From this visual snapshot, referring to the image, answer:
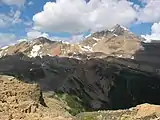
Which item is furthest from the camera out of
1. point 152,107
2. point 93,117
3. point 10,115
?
point 93,117

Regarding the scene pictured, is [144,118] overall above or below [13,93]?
below

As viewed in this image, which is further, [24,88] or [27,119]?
[24,88]

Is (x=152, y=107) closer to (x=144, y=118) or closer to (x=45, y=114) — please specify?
(x=144, y=118)

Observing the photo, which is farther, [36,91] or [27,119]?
[36,91]

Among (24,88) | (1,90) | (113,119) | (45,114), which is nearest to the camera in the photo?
(45,114)

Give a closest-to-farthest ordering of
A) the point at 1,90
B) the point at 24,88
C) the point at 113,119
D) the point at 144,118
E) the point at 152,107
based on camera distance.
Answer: the point at 1,90, the point at 24,88, the point at 144,118, the point at 152,107, the point at 113,119

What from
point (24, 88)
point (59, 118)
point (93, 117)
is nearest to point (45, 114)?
point (59, 118)

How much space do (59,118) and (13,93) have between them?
7.77 meters

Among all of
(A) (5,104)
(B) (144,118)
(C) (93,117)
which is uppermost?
(A) (5,104)

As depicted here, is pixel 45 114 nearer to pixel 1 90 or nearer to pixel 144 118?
pixel 1 90

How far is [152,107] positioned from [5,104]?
1070 inches

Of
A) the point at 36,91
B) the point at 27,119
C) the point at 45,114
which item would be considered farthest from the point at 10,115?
the point at 36,91

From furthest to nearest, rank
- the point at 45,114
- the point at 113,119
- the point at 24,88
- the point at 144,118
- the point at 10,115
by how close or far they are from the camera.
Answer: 1. the point at 113,119
2. the point at 144,118
3. the point at 24,88
4. the point at 45,114
5. the point at 10,115

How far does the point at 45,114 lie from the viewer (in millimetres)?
37125
